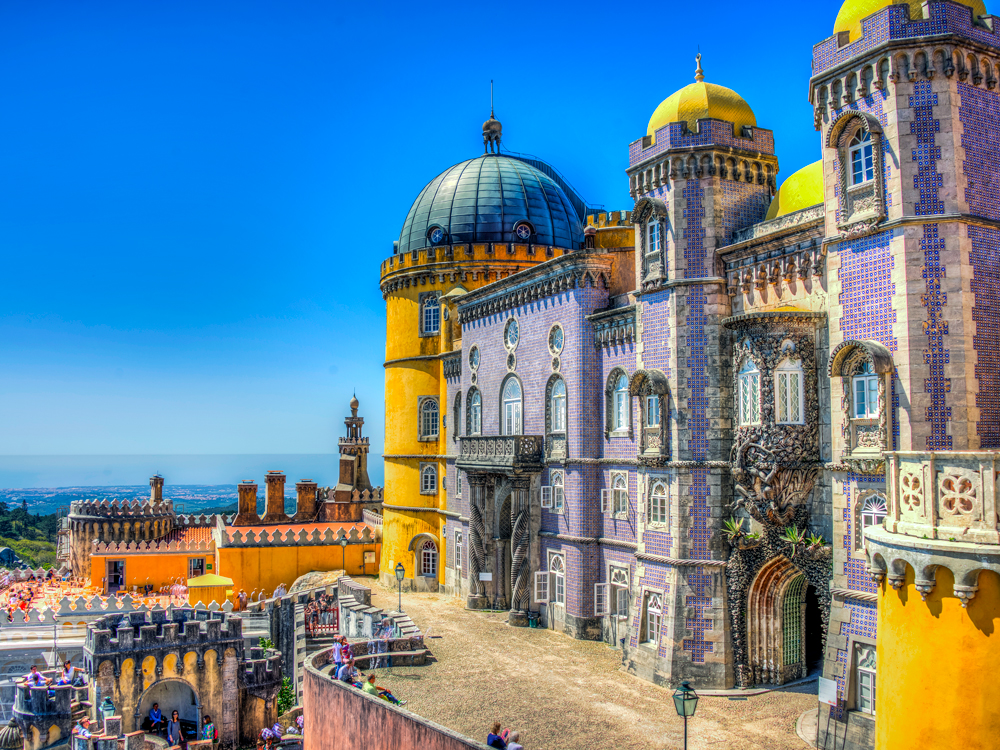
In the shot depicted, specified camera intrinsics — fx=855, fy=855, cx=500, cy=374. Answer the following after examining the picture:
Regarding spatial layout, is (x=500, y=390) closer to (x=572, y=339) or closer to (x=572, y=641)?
(x=572, y=339)

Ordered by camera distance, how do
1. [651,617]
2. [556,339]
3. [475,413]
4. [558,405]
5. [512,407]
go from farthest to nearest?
[475,413] < [512,407] < [556,339] < [558,405] < [651,617]

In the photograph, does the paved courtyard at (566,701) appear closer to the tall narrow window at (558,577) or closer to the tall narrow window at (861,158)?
the tall narrow window at (558,577)

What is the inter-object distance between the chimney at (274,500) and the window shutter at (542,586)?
2330cm

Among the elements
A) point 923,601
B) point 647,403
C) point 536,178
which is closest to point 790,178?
point 647,403

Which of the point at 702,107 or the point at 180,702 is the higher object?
the point at 702,107

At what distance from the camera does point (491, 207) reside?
3859cm

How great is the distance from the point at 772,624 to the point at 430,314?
22.0 metres

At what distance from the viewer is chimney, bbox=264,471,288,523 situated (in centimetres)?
4829

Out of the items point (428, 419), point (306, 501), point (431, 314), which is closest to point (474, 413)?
point (428, 419)

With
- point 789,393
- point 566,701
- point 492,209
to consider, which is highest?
point 492,209

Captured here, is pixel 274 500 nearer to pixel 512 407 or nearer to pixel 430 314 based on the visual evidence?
pixel 430 314

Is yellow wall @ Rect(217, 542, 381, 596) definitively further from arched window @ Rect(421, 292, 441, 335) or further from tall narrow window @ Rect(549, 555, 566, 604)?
tall narrow window @ Rect(549, 555, 566, 604)

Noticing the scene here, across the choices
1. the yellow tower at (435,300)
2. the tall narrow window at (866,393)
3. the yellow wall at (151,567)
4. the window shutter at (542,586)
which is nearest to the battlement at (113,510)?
the yellow wall at (151,567)

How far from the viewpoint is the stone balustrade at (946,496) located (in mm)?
10992
